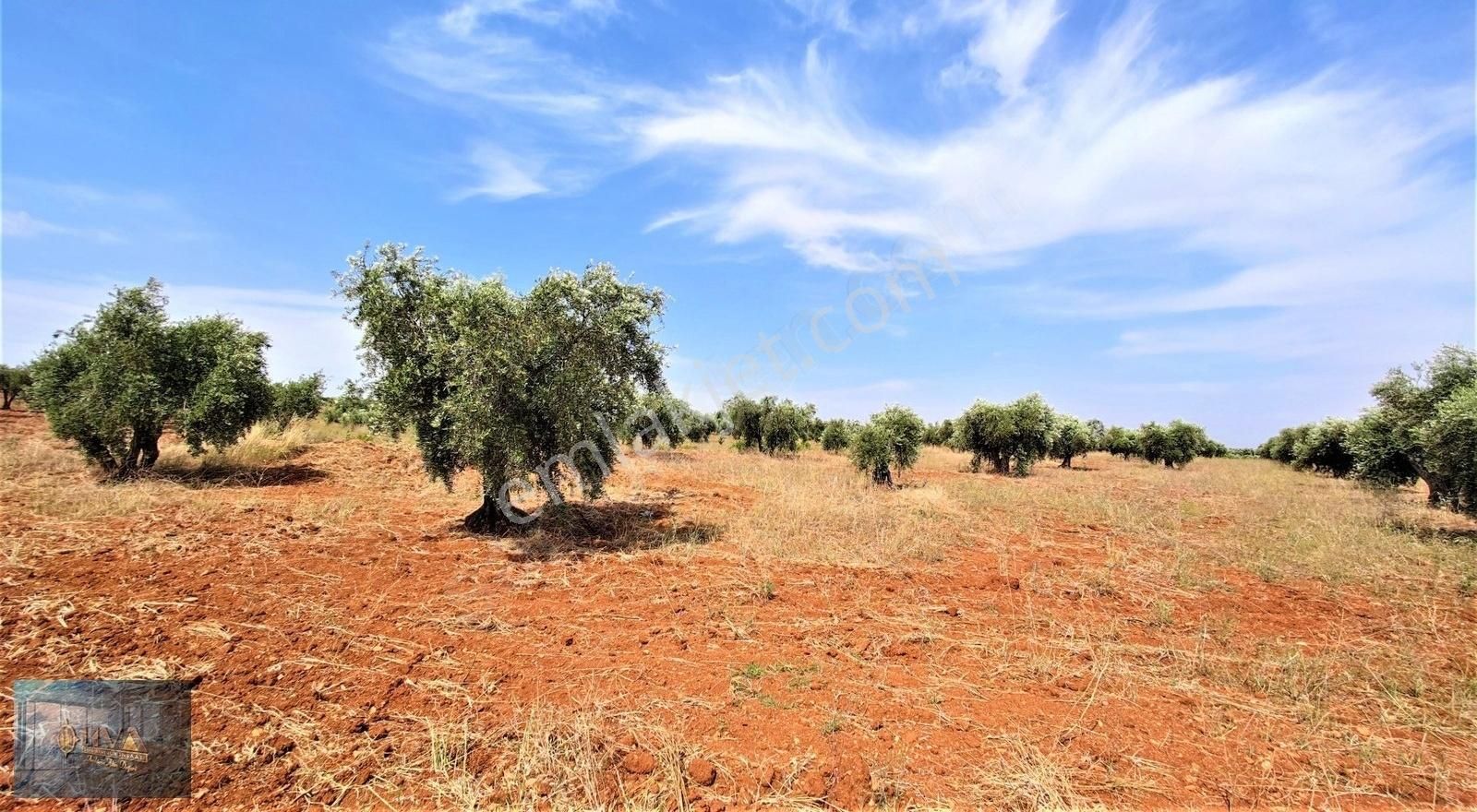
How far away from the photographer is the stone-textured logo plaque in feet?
13.9

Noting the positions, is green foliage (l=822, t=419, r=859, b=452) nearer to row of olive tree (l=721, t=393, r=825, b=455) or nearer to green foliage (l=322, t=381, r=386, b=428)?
row of olive tree (l=721, t=393, r=825, b=455)

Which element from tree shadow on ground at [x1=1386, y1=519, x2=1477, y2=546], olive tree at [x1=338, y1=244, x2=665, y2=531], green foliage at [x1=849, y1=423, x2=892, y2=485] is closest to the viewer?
olive tree at [x1=338, y1=244, x2=665, y2=531]

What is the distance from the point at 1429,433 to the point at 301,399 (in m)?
37.2

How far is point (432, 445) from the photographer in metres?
11.6

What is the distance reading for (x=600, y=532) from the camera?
12430mm

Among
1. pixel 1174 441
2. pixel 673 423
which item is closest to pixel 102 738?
pixel 673 423

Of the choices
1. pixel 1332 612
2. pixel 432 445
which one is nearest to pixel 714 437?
pixel 432 445

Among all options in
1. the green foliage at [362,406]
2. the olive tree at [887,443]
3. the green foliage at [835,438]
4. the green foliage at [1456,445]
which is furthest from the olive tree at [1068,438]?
the green foliage at [362,406]

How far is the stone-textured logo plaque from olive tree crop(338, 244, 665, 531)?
218 inches

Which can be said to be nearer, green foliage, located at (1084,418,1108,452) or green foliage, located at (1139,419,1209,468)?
green foliage, located at (1139,419,1209,468)

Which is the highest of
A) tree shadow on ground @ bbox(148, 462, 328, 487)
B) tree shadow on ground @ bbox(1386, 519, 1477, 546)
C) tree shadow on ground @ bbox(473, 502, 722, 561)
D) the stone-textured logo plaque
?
tree shadow on ground @ bbox(148, 462, 328, 487)

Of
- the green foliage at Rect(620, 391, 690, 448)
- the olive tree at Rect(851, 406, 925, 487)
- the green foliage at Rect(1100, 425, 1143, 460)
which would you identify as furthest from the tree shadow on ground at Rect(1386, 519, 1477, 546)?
the green foliage at Rect(1100, 425, 1143, 460)

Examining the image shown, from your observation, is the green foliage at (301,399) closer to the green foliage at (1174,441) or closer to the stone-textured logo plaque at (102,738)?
the stone-textured logo plaque at (102,738)

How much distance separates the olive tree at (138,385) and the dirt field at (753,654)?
284cm
